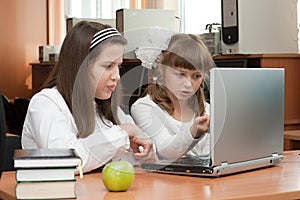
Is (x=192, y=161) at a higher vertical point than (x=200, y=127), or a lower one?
lower

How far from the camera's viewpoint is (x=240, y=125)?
5.44 ft

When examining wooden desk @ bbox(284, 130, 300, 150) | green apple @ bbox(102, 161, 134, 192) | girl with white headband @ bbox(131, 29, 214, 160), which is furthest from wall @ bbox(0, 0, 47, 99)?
green apple @ bbox(102, 161, 134, 192)

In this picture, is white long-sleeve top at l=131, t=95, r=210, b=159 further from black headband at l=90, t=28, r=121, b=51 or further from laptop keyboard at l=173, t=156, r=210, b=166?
black headband at l=90, t=28, r=121, b=51

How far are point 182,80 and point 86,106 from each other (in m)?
0.31

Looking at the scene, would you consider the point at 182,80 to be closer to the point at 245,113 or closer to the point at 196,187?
the point at 245,113

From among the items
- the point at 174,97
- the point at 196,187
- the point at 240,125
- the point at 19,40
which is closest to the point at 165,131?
the point at 174,97

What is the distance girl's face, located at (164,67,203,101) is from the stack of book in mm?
622

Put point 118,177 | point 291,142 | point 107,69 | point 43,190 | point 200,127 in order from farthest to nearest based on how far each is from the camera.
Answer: point 291,142
point 107,69
point 200,127
point 118,177
point 43,190

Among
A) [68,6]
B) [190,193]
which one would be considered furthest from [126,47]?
[68,6]

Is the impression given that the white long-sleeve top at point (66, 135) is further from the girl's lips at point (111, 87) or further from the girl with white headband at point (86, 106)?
the girl's lips at point (111, 87)

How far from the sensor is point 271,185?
1516 millimetres

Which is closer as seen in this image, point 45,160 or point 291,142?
point 45,160

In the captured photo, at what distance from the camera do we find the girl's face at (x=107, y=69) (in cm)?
176

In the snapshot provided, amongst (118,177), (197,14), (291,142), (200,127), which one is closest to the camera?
(118,177)
